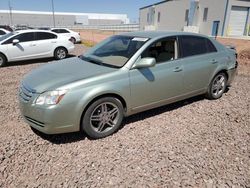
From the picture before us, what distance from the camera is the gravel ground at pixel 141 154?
264 centimetres

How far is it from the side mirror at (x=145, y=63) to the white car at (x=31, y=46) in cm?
740

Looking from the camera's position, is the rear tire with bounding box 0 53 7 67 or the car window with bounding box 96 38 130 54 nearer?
the car window with bounding box 96 38 130 54

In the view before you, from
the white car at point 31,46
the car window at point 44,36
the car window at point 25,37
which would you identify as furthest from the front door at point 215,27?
the car window at point 25,37

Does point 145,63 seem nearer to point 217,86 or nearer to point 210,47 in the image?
point 210,47

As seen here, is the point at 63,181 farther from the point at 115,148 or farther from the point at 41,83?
the point at 41,83

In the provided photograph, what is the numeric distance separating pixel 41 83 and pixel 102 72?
89 centimetres

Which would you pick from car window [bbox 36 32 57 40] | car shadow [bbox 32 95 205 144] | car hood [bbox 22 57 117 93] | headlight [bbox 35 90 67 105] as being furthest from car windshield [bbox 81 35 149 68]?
car window [bbox 36 32 57 40]

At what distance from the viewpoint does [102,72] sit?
11.0 feet

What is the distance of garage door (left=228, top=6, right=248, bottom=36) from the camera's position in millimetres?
27788

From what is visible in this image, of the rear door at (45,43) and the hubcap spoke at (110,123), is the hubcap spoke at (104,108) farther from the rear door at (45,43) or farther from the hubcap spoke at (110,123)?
the rear door at (45,43)

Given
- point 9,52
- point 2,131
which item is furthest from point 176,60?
point 9,52

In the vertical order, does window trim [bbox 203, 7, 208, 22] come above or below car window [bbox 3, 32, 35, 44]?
above

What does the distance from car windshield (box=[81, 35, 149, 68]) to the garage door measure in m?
27.8

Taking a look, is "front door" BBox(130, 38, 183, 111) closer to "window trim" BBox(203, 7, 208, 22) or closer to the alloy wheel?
the alloy wheel
